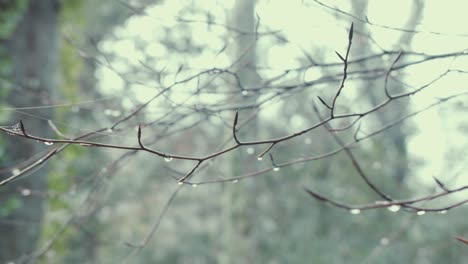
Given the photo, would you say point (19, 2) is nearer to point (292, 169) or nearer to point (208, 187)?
point (292, 169)

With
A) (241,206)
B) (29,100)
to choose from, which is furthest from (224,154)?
(29,100)

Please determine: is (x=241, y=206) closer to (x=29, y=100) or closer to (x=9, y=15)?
(x=29, y=100)

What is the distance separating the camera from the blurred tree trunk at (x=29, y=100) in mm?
4160

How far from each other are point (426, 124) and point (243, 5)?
4.42 m

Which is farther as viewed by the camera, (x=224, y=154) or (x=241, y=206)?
(x=224, y=154)

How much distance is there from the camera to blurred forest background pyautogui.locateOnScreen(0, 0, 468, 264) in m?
3.26

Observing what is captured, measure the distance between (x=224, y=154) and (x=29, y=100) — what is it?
11.7ft

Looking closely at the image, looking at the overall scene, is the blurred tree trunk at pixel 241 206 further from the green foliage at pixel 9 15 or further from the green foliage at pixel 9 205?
the green foliage at pixel 9 205

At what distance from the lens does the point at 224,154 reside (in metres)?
7.47

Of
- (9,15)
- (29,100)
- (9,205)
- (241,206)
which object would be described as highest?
(9,15)

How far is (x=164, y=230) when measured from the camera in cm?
1036

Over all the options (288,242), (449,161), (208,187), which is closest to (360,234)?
(288,242)

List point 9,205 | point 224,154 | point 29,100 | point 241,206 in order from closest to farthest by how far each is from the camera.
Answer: point 9,205 → point 29,100 → point 241,206 → point 224,154

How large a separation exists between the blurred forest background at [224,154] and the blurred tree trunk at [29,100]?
0.04 ft
